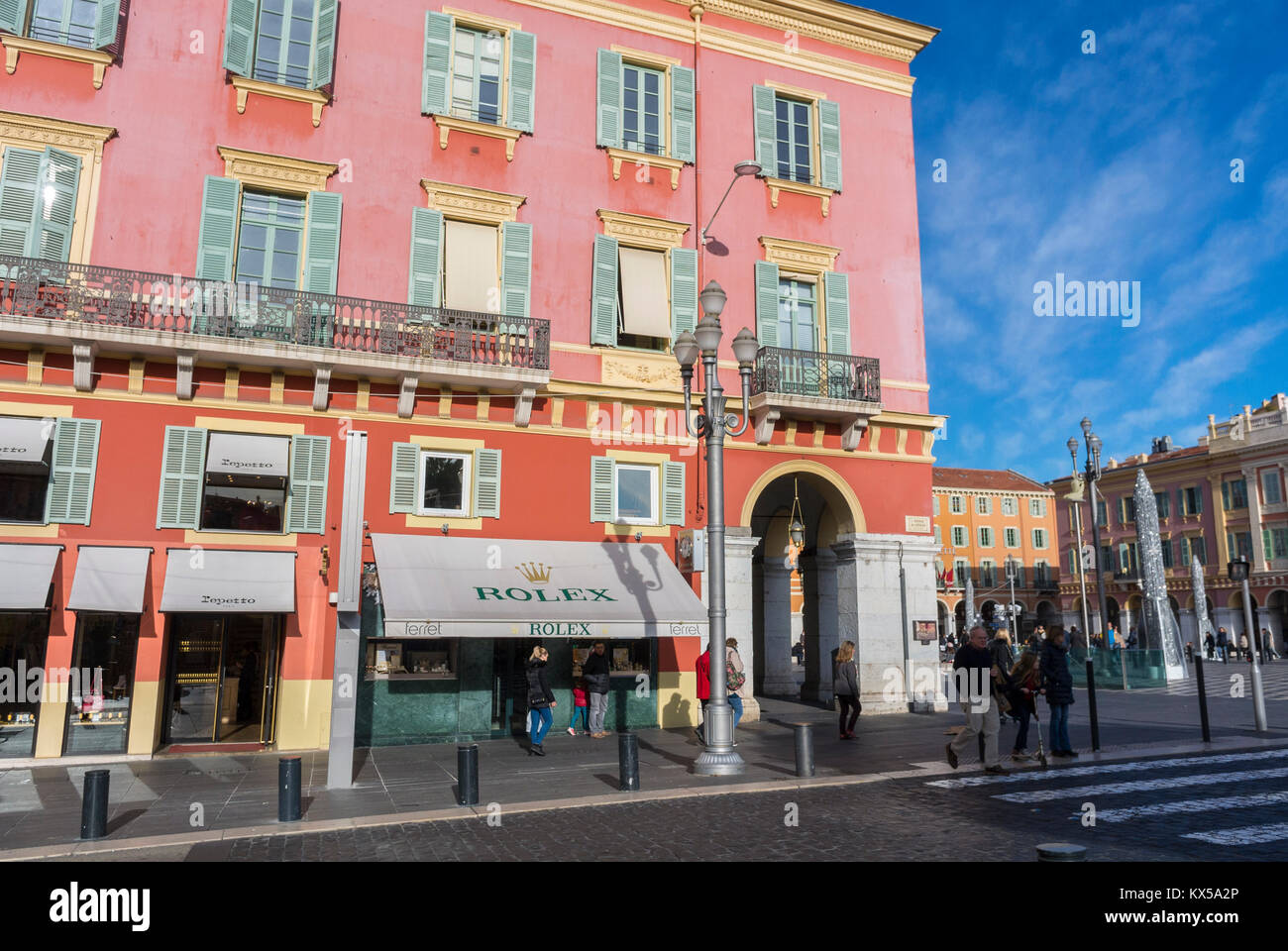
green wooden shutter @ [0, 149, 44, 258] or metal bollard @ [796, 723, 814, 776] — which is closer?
metal bollard @ [796, 723, 814, 776]

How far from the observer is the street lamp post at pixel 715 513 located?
1148cm

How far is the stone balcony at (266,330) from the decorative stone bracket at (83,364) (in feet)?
0.05

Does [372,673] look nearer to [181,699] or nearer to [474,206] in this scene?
[181,699]

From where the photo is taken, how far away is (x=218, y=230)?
14.7 metres

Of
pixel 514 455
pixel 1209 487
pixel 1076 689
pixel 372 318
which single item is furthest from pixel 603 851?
pixel 1209 487

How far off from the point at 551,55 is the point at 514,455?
7.99 meters

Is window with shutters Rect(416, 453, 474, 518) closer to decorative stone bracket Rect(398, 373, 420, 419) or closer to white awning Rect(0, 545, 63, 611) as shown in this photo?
decorative stone bracket Rect(398, 373, 420, 419)

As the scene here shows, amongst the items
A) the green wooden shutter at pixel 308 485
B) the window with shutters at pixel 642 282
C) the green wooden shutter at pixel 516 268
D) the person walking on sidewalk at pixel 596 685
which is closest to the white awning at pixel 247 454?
the green wooden shutter at pixel 308 485

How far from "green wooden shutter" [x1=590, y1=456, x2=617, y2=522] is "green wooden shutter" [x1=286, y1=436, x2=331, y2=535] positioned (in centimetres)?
455

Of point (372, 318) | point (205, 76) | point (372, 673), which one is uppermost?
point (205, 76)

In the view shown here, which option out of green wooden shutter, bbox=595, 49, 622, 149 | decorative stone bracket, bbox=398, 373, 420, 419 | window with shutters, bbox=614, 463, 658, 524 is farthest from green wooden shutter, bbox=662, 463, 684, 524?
green wooden shutter, bbox=595, 49, 622, 149

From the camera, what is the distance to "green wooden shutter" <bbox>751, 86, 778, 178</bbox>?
18.7 metres

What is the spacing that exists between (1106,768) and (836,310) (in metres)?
10.4

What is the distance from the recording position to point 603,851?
7.49 meters
